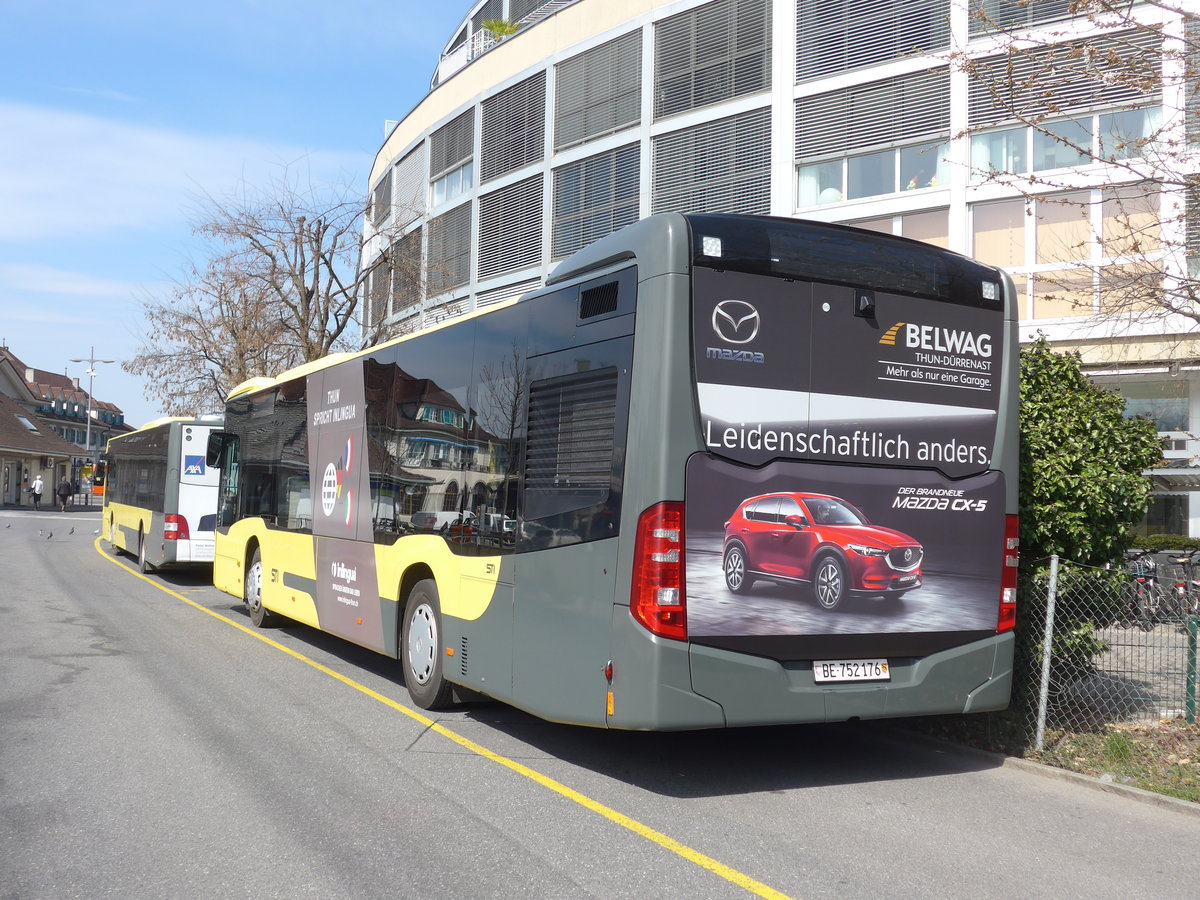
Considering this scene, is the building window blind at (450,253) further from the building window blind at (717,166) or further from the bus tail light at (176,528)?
the bus tail light at (176,528)

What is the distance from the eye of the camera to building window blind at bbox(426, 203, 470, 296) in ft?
104

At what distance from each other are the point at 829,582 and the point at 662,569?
3.58ft

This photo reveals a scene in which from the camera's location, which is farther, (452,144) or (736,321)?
(452,144)

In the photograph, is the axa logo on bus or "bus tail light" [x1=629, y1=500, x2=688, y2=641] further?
the axa logo on bus

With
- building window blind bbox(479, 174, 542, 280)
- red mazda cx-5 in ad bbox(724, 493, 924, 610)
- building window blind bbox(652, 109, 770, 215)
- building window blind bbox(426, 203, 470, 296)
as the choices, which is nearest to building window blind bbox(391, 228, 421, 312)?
building window blind bbox(426, 203, 470, 296)

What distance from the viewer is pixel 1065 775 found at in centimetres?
691

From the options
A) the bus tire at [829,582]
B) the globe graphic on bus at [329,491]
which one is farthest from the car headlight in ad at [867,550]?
the globe graphic on bus at [329,491]

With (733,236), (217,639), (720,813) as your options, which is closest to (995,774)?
(720,813)

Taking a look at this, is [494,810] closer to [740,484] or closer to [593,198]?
[740,484]

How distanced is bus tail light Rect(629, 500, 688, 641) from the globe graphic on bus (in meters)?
5.67

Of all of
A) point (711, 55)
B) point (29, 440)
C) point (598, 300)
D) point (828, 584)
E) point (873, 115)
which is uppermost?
point (711, 55)

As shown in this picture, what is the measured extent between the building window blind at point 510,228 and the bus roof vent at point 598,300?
2196 cm

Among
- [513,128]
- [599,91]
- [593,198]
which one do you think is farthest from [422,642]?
[513,128]

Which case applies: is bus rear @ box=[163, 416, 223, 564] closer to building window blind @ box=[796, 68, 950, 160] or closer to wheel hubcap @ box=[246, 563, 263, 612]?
wheel hubcap @ box=[246, 563, 263, 612]
